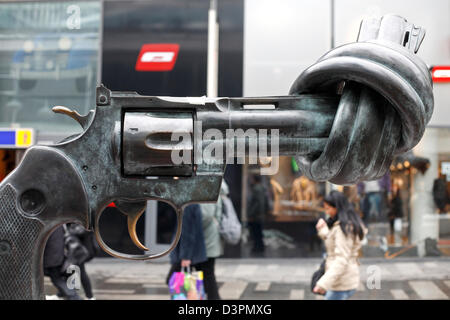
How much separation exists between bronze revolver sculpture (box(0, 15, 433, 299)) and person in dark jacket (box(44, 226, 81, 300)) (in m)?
2.60

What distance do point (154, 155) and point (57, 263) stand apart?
2.93 m

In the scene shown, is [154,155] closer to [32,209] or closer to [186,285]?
[32,209]

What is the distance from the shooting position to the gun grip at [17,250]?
116 cm

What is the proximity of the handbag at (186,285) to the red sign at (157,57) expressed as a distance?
333 cm

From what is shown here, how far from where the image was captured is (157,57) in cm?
619

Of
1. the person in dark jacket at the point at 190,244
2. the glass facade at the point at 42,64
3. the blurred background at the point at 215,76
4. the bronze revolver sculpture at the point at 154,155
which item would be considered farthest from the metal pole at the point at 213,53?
the bronze revolver sculpture at the point at 154,155

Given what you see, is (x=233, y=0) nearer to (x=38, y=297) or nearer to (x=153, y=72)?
(x=153, y=72)

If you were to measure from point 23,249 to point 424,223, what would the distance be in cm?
570

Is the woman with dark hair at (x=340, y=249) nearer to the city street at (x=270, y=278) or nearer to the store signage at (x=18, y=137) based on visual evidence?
the city street at (x=270, y=278)

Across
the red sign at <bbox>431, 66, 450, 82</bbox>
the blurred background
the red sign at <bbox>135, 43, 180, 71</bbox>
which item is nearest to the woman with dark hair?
the blurred background

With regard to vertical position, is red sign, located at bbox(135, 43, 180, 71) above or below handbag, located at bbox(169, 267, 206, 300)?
above

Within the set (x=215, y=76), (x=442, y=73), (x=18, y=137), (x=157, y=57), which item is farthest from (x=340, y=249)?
(x=18, y=137)

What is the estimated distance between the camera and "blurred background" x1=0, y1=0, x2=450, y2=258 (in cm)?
584

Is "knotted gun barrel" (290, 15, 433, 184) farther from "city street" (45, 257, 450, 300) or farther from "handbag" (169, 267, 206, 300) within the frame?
"city street" (45, 257, 450, 300)
